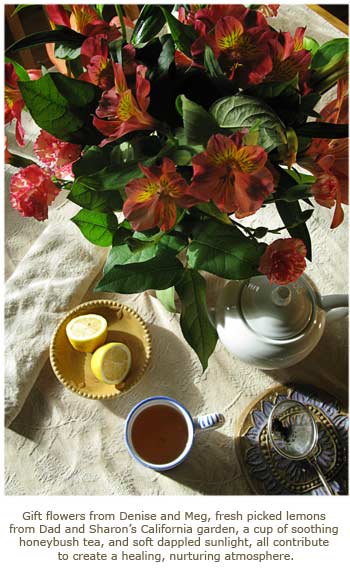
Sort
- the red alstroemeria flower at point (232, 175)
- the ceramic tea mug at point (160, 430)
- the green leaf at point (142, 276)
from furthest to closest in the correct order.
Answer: the ceramic tea mug at point (160, 430) < the green leaf at point (142, 276) < the red alstroemeria flower at point (232, 175)

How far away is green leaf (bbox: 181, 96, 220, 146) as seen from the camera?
0.36 metres

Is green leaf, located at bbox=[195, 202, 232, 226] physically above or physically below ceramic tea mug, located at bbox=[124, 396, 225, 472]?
above

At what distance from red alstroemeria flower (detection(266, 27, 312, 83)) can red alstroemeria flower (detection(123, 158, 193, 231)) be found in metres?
0.12

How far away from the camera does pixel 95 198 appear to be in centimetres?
43

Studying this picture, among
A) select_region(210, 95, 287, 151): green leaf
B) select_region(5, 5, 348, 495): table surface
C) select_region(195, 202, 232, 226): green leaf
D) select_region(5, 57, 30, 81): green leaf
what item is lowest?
select_region(5, 5, 348, 495): table surface

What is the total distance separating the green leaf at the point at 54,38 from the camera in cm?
42

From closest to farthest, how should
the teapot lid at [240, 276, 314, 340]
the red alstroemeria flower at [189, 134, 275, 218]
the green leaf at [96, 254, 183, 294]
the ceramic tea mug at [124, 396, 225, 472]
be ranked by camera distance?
the red alstroemeria flower at [189, 134, 275, 218]
the green leaf at [96, 254, 183, 294]
the teapot lid at [240, 276, 314, 340]
the ceramic tea mug at [124, 396, 225, 472]

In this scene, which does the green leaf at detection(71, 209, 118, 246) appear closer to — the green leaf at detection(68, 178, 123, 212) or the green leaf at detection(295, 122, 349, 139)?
the green leaf at detection(68, 178, 123, 212)

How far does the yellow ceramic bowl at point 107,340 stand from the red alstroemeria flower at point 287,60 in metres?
0.41

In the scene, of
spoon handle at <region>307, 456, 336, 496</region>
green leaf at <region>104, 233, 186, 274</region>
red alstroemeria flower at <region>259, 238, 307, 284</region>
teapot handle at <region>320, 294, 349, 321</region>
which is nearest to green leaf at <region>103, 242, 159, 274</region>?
green leaf at <region>104, 233, 186, 274</region>

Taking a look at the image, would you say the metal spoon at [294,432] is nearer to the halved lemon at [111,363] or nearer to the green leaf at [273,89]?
the halved lemon at [111,363]

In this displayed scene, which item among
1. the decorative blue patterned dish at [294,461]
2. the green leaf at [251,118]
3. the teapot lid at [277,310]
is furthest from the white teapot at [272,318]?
the green leaf at [251,118]
